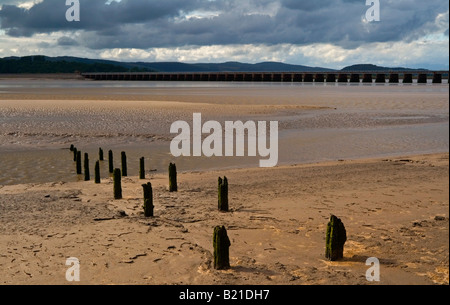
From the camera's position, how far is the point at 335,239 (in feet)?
26.0

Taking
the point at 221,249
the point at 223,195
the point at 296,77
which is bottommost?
the point at 221,249

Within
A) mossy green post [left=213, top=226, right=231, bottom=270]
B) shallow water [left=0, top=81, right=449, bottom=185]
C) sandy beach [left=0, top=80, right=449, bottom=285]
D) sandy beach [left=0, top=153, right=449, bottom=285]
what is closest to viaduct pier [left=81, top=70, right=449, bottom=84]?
shallow water [left=0, top=81, right=449, bottom=185]

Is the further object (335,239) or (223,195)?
(223,195)

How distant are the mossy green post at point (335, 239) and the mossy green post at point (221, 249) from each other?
164 cm

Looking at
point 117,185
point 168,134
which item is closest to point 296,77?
point 168,134

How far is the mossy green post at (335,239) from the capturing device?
788 centimetres

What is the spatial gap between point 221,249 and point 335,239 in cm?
183

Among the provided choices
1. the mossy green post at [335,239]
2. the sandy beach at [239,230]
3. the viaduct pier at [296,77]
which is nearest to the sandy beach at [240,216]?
the sandy beach at [239,230]

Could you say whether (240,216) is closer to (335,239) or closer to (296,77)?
(335,239)

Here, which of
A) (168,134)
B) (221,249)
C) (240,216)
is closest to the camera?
(221,249)

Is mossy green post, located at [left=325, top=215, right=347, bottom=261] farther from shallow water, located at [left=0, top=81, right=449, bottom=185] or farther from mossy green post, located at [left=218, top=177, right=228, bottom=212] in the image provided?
shallow water, located at [left=0, top=81, right=449, bottom=185]

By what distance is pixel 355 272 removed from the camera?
749 centimetres

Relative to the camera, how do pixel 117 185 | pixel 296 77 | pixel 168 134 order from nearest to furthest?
1. pixel 117 185
2. pixel 168 134
3. pixel 296 77
